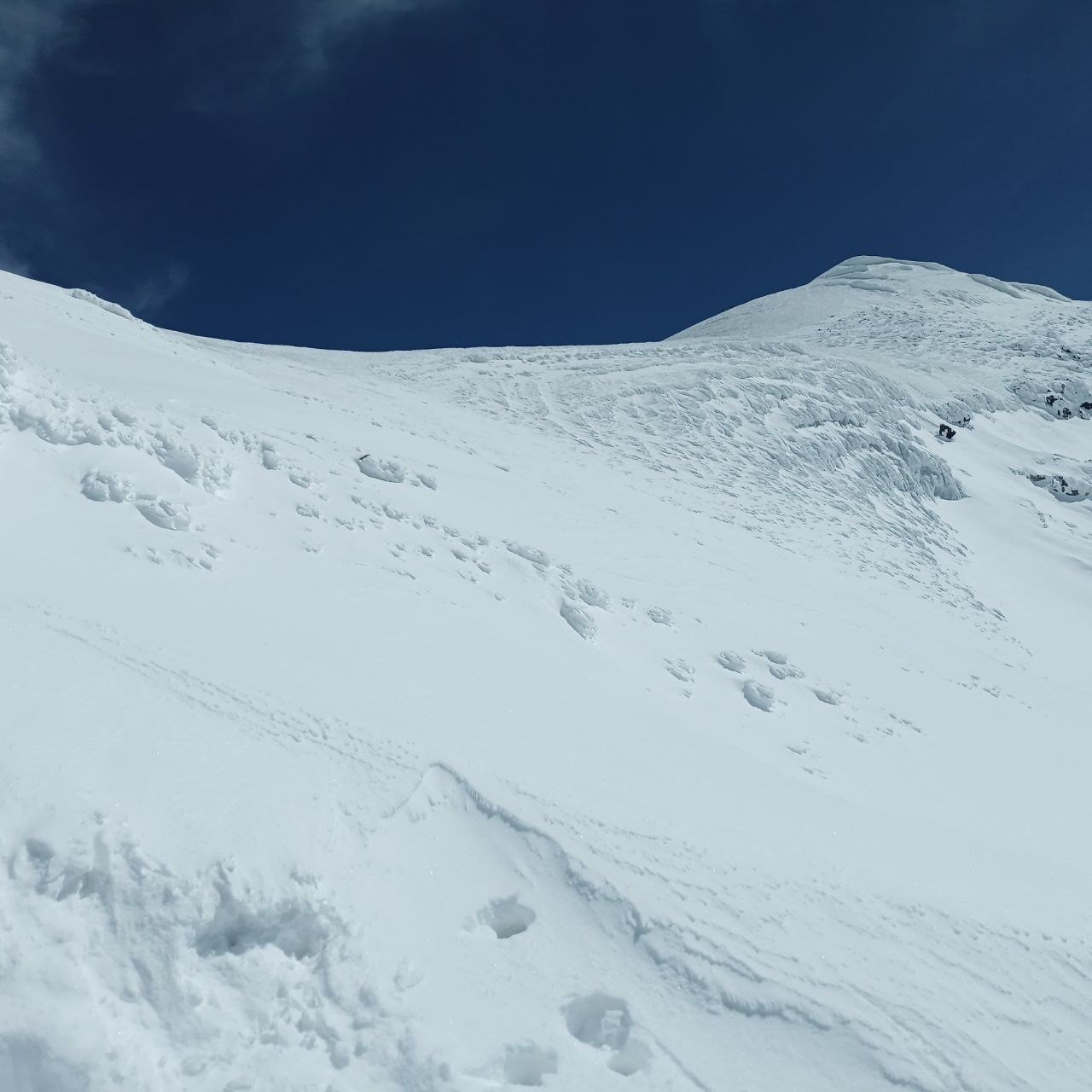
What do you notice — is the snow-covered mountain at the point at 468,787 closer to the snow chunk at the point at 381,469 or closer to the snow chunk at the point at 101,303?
the snow chunk at the point at 381,469

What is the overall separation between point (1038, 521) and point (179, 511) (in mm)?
25185

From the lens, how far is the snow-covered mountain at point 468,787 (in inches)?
176

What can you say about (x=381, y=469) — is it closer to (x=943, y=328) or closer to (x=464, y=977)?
(x=464, y=977)

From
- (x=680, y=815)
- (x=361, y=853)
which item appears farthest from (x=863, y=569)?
(x=361, y=853)

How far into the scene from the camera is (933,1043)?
16.5 ft

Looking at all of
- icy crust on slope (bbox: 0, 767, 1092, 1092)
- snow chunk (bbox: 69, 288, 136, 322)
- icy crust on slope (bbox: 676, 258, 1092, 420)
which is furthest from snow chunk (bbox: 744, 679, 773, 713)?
icy crust on slope (bbox: 676, 258, 1092, 420)

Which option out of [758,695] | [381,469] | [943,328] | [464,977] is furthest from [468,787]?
[943,328]

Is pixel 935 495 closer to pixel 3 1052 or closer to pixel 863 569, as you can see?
pixel 863 569

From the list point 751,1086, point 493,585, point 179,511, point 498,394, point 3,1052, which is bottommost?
point 751,1086

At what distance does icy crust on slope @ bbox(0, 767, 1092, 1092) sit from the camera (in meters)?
4.16

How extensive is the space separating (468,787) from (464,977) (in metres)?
1.52

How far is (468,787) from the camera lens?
6.17m

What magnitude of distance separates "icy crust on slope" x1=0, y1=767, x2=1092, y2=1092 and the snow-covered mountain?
2cm

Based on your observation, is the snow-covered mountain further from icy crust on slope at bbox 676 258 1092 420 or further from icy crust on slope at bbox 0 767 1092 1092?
icy crust on slope at bbox 676 258 1092 420
